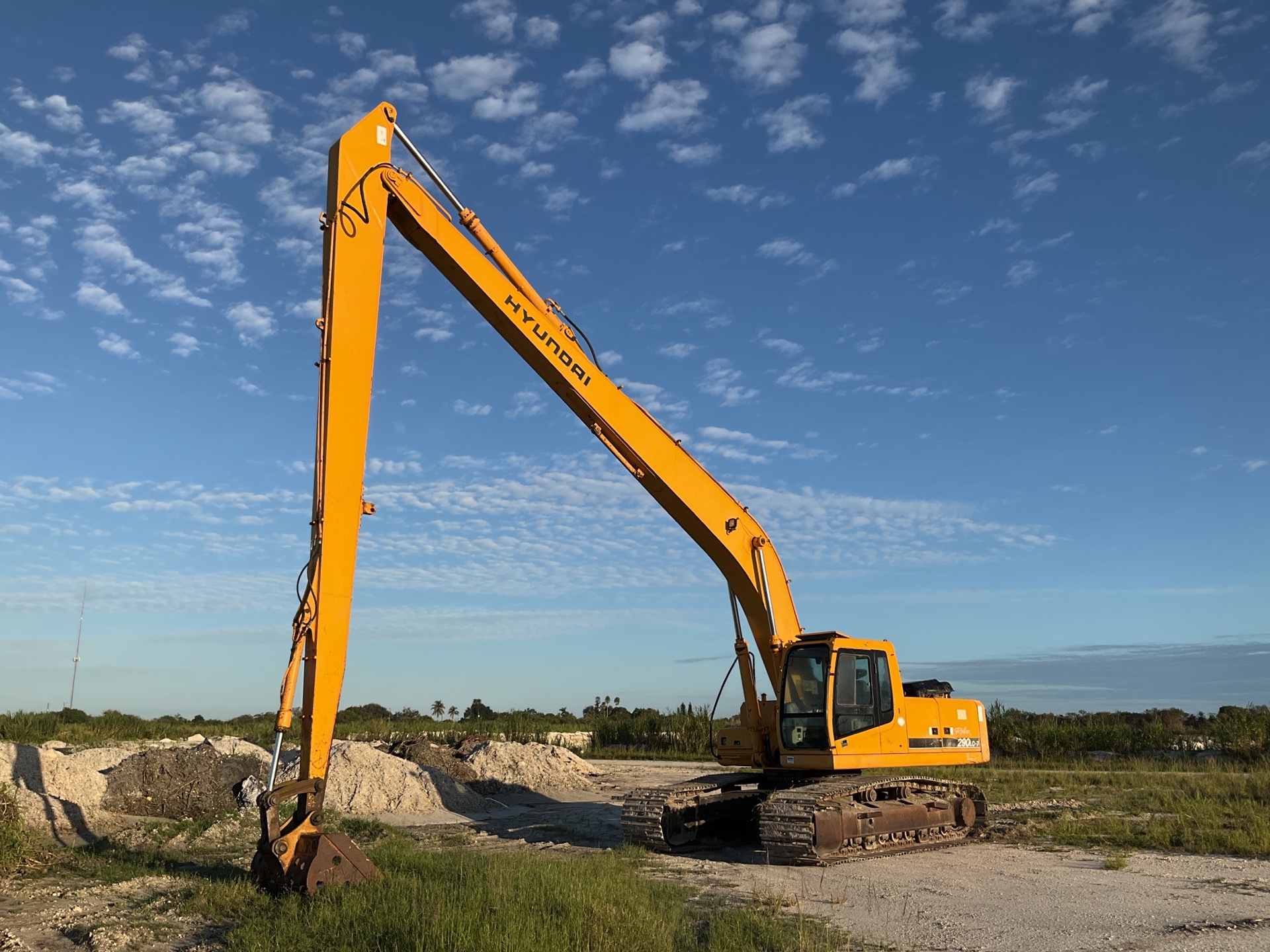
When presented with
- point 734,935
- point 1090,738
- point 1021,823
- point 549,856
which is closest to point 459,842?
point 549,856

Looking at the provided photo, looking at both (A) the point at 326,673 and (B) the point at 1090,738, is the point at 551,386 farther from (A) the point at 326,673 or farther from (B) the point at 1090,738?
(B) the point at 1090,738

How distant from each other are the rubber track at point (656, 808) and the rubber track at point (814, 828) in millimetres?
1008

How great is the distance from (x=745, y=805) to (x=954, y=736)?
123 inches

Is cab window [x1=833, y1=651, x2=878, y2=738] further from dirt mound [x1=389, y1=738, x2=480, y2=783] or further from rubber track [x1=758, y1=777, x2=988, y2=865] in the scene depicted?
dirt mound [x1=389, y1=738, x2=480, y2=783]

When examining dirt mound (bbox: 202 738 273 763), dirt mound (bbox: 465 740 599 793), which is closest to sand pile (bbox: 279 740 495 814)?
dirt mound (bbox: 202 738 273 763)

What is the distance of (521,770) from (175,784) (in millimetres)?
7584

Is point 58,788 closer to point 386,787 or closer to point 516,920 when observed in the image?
point 386,787

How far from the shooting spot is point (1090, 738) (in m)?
25.5

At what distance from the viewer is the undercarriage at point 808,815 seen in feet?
37.1

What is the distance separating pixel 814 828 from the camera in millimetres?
11125

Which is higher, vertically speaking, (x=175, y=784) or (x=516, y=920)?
(x=175, y=784)

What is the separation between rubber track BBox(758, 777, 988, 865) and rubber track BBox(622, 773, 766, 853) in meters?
1.01

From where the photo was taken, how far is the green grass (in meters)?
12.3

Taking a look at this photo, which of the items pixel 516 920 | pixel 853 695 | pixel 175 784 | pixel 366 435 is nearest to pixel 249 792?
pixel 175 784
